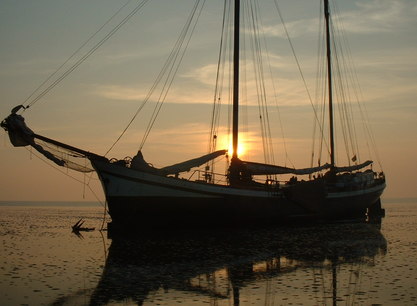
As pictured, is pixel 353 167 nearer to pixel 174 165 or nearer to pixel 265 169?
pixel 265 169

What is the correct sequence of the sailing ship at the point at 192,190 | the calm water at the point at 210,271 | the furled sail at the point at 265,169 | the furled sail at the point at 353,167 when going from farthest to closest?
the furled sail at the point at 353,167, the furled sail at the point at 265,169, the sailing ship at the point at 192,190, the calm water at the point at 210,271

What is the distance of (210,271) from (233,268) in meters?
1.17

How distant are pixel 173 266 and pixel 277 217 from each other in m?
22.4

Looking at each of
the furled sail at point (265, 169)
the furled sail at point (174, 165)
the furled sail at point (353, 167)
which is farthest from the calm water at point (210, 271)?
the furled sail at point (353, 167)

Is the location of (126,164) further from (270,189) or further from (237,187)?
(270,189)

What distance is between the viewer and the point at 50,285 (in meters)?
17.2

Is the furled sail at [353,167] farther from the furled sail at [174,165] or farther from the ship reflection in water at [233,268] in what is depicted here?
the ship reflection in water at [233,268]

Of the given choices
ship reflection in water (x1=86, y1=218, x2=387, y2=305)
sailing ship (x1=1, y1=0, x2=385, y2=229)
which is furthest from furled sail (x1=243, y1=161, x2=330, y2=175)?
ship reflection in water (x1=86, y1=218, x2=387, y2=305)

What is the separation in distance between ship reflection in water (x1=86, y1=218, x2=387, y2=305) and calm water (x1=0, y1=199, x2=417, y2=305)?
0.03 meters

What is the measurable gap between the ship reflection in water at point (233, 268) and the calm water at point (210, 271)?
31 mm

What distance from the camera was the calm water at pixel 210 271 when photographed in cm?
1518

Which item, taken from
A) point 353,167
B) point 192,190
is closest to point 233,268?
point 192,190

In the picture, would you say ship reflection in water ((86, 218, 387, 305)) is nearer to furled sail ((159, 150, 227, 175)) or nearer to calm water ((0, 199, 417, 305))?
calm water ((0, 199, 417, 305))

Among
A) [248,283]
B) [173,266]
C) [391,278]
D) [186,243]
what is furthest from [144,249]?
[391,278]
